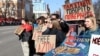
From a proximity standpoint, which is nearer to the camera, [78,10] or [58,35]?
[78,10]

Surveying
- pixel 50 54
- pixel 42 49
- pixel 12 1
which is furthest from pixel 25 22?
pixel 12 1

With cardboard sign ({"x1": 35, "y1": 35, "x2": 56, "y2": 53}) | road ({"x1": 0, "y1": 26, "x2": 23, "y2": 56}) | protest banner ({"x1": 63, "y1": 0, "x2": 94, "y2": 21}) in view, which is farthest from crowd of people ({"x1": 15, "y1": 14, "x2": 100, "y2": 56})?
road ({"x1": 0, "y1": 26, "x2": 23, "y2": 56})

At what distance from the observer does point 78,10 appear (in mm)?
8750

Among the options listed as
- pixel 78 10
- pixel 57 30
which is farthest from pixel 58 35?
pixel 78 10

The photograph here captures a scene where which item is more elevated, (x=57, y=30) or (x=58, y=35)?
(x=57, y=30)

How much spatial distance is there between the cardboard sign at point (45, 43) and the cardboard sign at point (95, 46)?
13.4 feet

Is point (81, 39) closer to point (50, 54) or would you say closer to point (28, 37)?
point (50, 54)

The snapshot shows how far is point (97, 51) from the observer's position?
6340mm

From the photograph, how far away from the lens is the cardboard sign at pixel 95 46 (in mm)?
6327

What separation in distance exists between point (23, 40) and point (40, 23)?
0.77 metres

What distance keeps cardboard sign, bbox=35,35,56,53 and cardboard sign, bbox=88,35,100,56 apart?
4.08 m

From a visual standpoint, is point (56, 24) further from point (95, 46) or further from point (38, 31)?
point (95, 46)

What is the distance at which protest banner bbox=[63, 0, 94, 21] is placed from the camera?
26.6 ft

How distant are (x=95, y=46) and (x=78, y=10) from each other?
2.47 m
